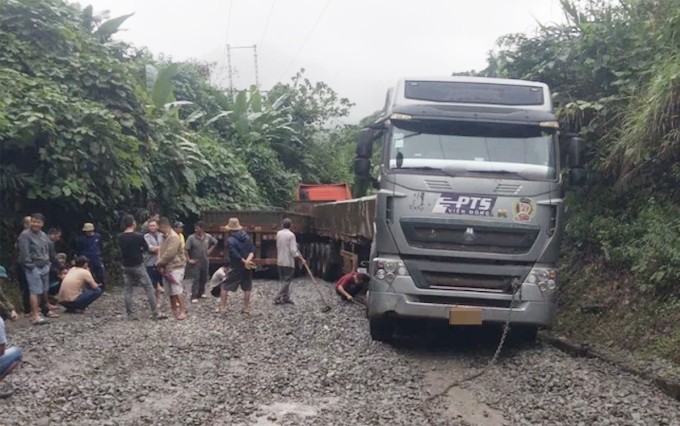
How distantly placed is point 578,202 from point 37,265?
29.3 ft

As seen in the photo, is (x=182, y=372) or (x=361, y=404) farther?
(x=182, y=372)

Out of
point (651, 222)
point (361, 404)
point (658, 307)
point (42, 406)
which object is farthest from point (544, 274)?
point (42, 406)

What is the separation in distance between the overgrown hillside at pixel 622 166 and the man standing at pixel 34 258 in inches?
306

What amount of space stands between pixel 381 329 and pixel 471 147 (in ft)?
8.53

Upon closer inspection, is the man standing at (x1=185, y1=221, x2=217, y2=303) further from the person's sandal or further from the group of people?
the person's sandal

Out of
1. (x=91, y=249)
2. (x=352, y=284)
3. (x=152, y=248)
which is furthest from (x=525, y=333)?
(x=91, y=249)

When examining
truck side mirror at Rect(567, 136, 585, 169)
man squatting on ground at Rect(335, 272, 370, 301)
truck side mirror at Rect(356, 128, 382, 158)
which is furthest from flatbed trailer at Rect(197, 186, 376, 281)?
truck side mirror at Rect(567, 136, 585, 169)

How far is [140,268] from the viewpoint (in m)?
12.6

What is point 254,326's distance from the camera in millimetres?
12070

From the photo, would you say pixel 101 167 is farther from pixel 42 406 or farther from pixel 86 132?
pixel 42 406

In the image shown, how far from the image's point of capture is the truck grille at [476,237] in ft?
30.9

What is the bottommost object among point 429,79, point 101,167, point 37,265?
point 37,265

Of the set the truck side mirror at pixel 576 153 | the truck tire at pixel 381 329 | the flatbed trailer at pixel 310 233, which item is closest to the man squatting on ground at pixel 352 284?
the flatbed trailer at pixel 310 233

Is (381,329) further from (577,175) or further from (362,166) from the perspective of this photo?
(577,175)
